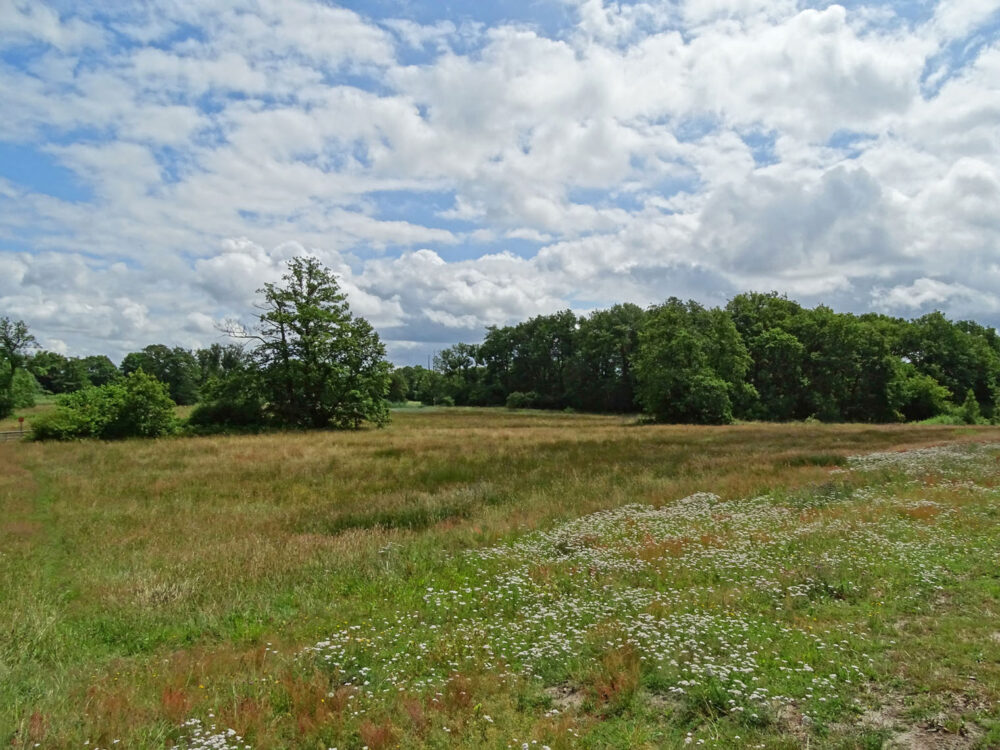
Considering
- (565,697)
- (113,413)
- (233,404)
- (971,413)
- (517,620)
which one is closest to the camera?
(565,697)

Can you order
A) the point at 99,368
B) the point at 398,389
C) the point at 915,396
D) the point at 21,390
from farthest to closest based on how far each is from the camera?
the point at 99,368 → the point at 398,389 → the point at 915,396 → the point at 21,390

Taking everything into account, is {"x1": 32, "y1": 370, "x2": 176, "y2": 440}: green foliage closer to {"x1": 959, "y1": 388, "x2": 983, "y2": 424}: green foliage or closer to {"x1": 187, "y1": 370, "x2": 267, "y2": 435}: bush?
{"x1": 187, "y1": 370, "x2": 267, "y2": 435}: bush

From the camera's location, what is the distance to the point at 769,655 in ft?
21.8

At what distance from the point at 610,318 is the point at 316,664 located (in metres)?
106

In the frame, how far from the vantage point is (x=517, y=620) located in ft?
27.0

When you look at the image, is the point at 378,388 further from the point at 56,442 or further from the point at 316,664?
the point at 316,664

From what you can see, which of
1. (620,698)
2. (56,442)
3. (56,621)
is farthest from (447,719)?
(56,442)

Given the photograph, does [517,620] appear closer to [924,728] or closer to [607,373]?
[924,728]

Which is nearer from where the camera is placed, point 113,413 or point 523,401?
point 113,413

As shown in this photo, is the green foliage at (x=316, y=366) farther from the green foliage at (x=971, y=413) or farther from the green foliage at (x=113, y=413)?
the green foliage at (x=971, y=413)

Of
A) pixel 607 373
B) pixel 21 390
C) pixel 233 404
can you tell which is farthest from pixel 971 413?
pixel 21 390

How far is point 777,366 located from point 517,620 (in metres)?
79.6

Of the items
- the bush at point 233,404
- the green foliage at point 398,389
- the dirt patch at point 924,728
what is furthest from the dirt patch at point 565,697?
the green foliage at point 398,389

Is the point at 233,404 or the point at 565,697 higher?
the point at 233,404
